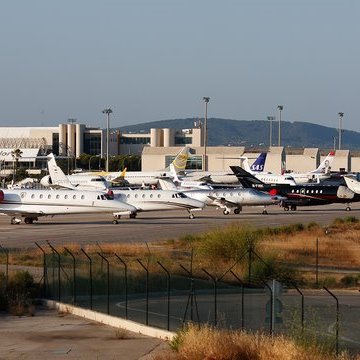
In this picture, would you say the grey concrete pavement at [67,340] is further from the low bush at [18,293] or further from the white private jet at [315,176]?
the white private jet at [315,176]

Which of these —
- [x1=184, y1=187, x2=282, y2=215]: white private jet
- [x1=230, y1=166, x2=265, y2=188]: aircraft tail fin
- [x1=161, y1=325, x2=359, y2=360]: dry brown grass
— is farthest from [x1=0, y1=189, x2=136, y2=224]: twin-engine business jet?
[x1=161, y1=325, x2=359, y2=360]: dry brown grass

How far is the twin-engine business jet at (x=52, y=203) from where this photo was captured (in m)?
62.9

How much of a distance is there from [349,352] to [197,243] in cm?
2551

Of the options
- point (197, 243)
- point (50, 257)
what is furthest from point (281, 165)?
point (50, 257)

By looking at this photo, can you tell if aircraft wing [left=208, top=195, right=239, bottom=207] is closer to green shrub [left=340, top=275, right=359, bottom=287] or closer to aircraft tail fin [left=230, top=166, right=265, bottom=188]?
aircraft tail fin [left=230, top=166, right=265, bottom=188]

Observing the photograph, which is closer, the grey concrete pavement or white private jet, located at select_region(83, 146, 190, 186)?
the grey concrete pavement

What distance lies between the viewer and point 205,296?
24031 mm

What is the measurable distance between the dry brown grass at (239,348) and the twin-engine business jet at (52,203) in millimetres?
43403

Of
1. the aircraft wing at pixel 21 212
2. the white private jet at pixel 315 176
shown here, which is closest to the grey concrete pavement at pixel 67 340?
the aircraft wing at pixel 21 212

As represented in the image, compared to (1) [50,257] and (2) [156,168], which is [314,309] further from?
(2) [156,168]

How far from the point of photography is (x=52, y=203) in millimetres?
63156

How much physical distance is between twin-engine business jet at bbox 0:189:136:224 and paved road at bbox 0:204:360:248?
920 millimetres

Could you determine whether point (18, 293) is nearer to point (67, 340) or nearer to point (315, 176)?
point (67, 340)

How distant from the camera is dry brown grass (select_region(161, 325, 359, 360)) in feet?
57.9
